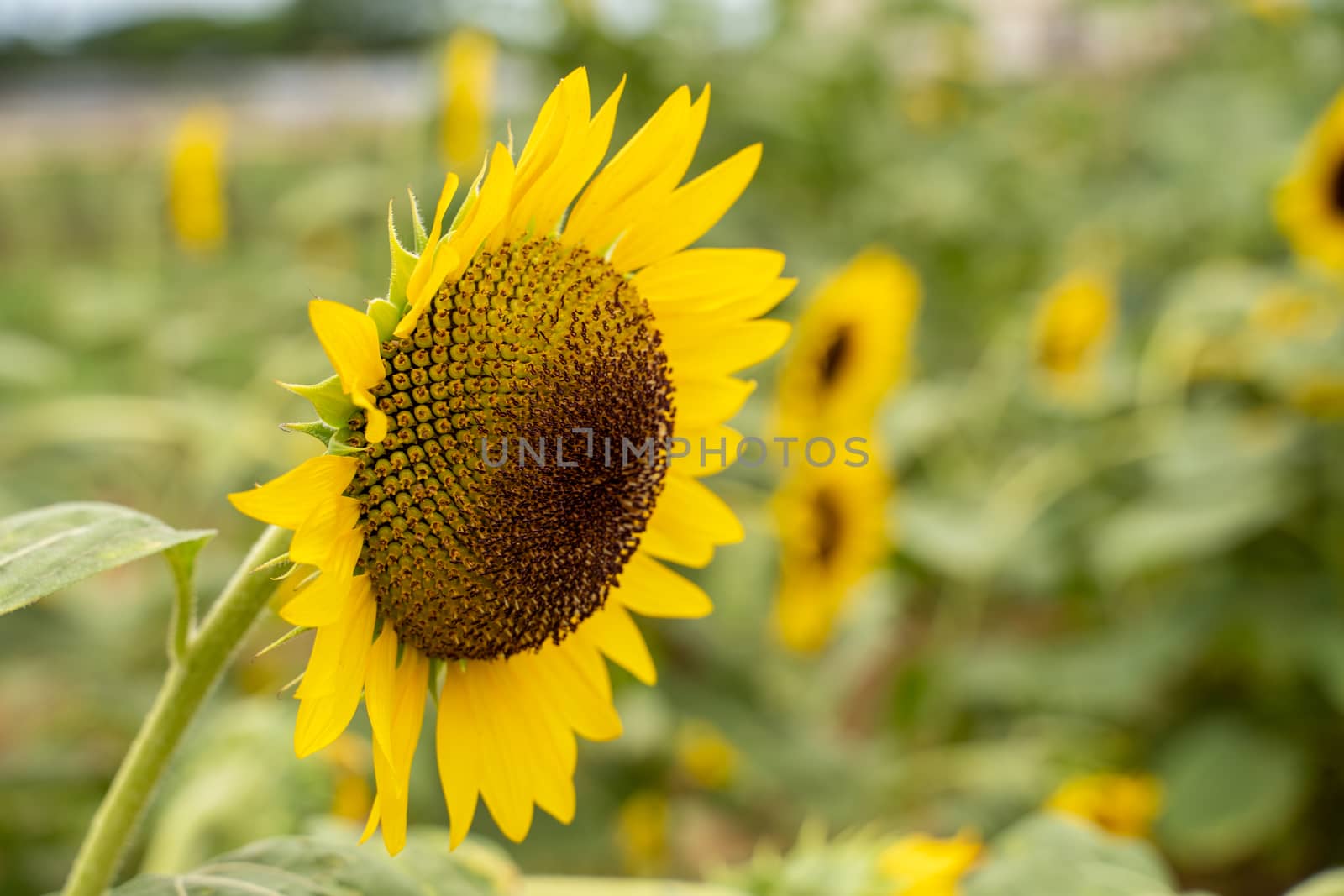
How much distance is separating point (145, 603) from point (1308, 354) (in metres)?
1.85

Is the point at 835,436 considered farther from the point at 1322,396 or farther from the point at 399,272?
the point at 399,272

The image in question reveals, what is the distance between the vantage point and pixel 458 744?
0.59 metres

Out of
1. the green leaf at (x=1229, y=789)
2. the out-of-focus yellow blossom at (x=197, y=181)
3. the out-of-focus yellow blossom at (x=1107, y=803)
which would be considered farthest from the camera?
the out-of-focus yellow blossom at (x=197, y=181)

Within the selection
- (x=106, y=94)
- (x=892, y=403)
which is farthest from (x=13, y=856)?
(x=106, y=94)

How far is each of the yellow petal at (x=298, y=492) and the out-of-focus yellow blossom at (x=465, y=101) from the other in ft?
4.83

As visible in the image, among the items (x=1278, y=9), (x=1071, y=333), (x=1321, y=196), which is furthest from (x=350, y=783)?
(x=1278, y=9)

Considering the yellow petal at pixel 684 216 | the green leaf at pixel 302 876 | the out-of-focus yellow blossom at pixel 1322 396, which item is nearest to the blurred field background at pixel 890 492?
the out-of-focus yellow blossom at pixel 1322 396

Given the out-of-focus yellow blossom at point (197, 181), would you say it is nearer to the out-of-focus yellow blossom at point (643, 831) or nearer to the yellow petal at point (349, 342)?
the out-of-focus yellow blossom at point (643, 831)

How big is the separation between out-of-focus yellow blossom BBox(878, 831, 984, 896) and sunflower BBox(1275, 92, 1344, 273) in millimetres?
1745

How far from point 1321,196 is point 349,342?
2.15m

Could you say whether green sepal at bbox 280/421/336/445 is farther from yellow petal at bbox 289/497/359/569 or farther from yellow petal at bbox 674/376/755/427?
yellow petal at bbox 674/376/755/427

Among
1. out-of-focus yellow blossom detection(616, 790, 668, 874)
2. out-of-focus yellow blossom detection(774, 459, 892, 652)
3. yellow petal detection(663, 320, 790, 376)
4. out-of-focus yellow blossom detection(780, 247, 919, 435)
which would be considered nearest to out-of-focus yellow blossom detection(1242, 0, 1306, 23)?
out-of-focus yellow blossom detection(780, 247, 919, 435)

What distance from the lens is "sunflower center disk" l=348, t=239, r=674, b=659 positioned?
54 centimetres

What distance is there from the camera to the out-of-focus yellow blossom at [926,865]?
0.73 meters
